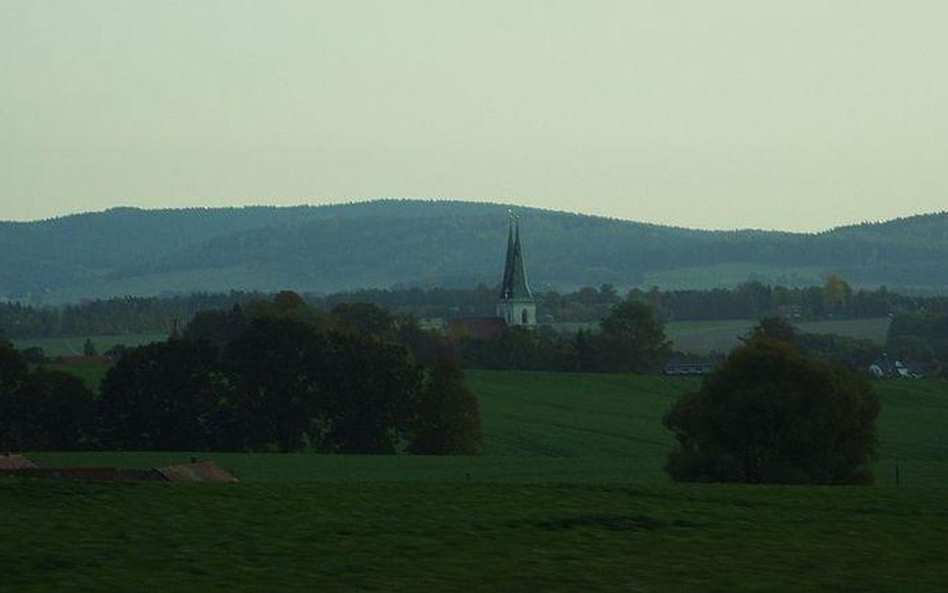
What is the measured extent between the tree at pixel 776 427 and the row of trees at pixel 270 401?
65.9ft

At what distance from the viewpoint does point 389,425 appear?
2569 inches

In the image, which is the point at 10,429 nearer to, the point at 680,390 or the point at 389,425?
the point at 389,425

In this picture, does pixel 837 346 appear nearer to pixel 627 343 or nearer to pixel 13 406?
pixel 627 343

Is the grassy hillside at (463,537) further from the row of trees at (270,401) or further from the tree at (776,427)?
the row of trees at (270,401)

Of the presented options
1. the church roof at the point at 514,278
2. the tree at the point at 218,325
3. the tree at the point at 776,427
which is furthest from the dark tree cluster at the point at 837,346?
the tree at the point at 776,427

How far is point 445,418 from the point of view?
215 ft

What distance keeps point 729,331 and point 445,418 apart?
87.7m

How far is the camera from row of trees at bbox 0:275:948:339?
15950cm

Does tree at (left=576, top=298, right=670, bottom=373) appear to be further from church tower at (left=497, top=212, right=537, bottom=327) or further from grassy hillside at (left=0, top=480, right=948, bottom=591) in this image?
grassy hillside at (left=0, top=480, right=948, bottom=591)

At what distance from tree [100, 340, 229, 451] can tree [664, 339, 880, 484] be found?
23.5m

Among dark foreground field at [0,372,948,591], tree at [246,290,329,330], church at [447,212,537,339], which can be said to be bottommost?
dark foreground field at [0,372,948,591]

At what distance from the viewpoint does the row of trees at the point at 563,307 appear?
159500mm

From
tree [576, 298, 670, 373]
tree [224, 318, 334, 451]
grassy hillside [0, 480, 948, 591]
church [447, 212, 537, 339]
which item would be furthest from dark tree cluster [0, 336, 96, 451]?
church [447, 212, 537, 339]

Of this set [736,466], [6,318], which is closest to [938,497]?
[736,466]
